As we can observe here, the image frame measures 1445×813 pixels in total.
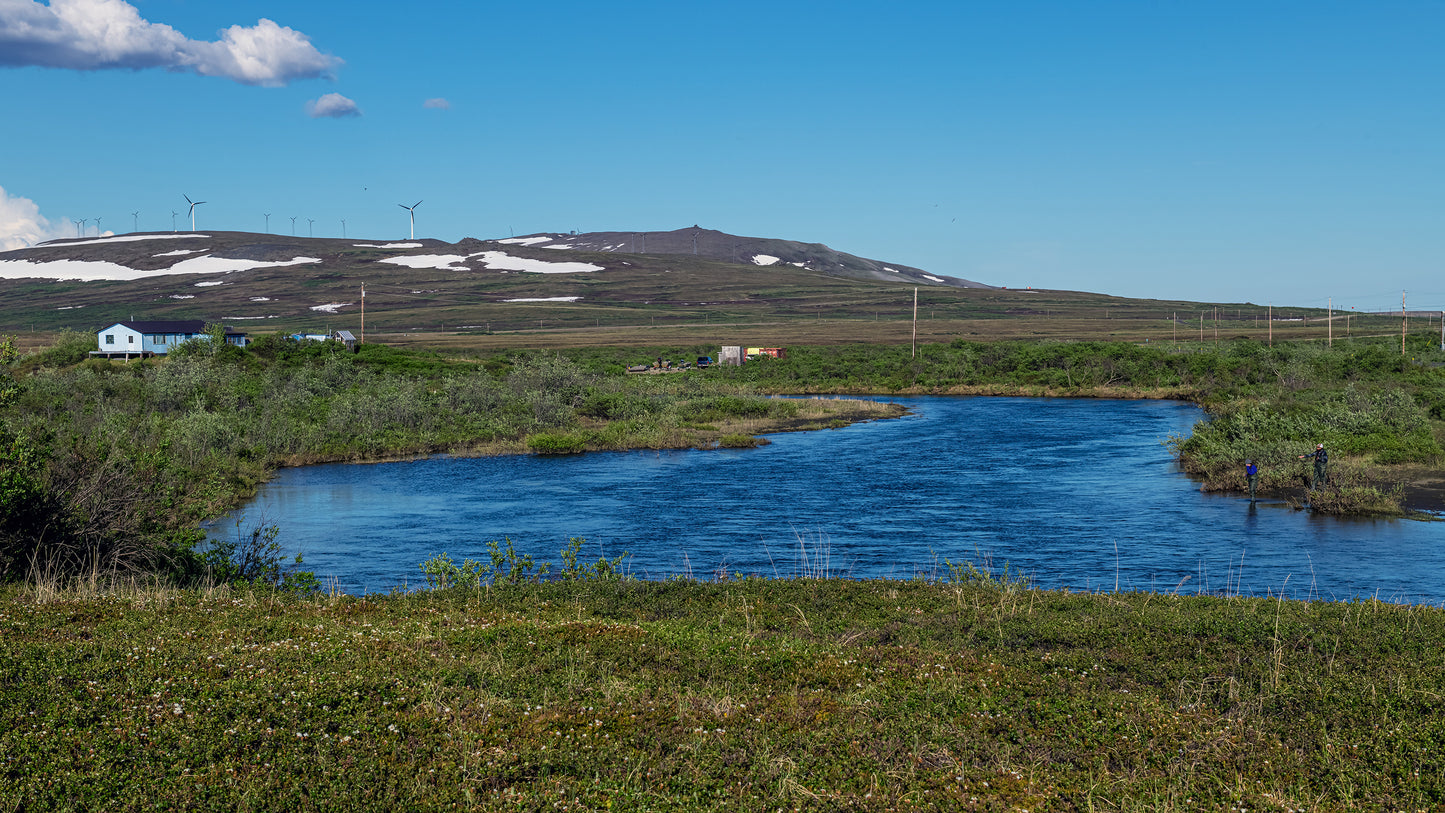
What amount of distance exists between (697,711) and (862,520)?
2036 cm

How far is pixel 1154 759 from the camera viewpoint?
860cm

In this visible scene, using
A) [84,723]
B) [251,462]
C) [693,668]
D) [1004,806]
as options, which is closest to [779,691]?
[693,668]

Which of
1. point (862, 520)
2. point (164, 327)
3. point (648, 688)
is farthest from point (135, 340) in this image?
point (648, 688)

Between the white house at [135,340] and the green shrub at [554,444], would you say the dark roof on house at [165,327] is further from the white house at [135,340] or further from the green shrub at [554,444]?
the green shrub at [554,444]

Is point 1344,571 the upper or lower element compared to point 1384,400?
lower

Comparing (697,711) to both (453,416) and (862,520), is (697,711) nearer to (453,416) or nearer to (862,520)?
(862,520)

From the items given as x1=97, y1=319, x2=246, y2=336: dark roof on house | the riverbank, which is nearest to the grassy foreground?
the riverbank

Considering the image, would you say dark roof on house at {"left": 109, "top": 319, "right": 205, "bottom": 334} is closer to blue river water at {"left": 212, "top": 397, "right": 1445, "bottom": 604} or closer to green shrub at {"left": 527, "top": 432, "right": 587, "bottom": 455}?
blue river water at {"left": 212, "top": 397, "right": 1445, "bottom": 604}

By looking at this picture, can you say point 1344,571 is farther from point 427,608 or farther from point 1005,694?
point 427,608

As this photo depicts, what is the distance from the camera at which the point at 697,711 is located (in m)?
9.43

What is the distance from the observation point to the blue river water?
2297 centimetres

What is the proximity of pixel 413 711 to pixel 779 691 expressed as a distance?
3.33 meters

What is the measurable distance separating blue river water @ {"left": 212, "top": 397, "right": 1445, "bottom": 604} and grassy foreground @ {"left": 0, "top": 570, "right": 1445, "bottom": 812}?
7.47 m

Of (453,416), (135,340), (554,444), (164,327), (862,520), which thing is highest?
(164,327)
